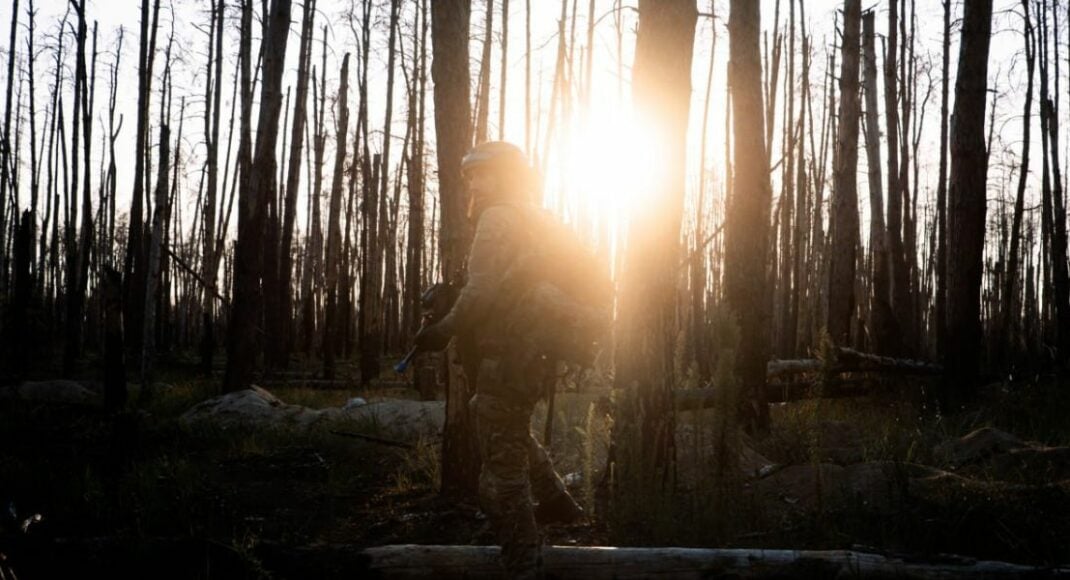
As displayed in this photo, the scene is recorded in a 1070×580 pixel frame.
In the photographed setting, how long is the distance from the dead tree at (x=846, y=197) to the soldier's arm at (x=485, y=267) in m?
7.29

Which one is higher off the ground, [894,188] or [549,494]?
[894,188]

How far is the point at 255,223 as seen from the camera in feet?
27.9

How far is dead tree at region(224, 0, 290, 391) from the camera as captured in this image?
8.47 m

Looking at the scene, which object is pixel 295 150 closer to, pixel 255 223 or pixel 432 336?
pixel 255 223

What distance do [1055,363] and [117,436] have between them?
1205cm

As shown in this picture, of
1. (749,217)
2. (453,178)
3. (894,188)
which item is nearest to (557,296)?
(453,178)

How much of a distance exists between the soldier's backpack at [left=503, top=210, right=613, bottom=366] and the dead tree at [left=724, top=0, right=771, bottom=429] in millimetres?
3363

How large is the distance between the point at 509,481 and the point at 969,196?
277 inches

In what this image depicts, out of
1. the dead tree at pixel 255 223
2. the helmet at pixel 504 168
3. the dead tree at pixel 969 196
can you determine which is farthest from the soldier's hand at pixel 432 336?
the dead tree at pixel 969 196

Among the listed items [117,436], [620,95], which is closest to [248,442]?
[117,436]

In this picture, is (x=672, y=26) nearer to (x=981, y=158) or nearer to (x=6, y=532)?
(x=6, y=532)

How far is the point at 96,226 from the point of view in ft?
108

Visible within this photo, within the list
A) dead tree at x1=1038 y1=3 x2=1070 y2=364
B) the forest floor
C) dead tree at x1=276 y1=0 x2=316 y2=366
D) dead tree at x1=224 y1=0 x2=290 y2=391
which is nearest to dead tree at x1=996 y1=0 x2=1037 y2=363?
dead tree at x1=1038 y1=3 x2=1070 y2=364

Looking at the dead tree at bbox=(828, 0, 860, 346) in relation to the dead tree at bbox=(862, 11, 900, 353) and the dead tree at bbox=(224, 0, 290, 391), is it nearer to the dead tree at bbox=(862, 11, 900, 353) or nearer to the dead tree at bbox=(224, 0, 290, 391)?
the dead tree at bbox=(862, 11, 900, 353)
